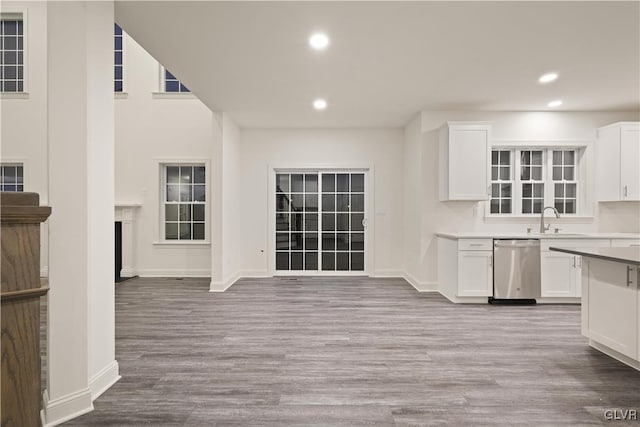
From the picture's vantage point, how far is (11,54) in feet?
22.5

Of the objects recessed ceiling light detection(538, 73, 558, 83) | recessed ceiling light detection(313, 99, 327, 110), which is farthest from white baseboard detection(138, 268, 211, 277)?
recessed ceiling light detection(538, 73, 558, 83)

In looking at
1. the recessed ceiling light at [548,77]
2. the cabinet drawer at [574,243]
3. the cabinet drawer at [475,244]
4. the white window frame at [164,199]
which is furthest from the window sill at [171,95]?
the cabinet drawer at [574,243]

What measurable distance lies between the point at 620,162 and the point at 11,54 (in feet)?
33.6

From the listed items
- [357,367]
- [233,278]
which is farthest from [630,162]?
[233,278]

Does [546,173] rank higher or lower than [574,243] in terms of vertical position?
higher

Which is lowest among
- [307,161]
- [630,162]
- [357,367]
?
[357,367]

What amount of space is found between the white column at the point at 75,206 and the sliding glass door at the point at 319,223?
4.82 metres

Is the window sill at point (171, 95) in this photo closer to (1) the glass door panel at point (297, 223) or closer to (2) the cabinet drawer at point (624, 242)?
(1) the glass door panel at point (297, 223)

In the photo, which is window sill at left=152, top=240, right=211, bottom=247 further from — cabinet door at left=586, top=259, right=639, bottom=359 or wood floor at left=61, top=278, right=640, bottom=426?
cabinet door at left=586, top=259, right=639, bottom=359

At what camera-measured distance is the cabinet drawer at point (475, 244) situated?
509cm

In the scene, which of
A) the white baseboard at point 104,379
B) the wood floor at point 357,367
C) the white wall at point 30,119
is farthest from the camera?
the white wall at point 30,119

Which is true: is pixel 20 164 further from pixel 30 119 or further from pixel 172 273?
pixel 172 273

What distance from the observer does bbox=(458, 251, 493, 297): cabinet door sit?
16.7 feet

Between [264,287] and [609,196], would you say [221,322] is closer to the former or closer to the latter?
[264,287]
